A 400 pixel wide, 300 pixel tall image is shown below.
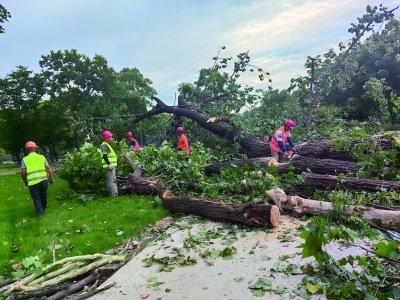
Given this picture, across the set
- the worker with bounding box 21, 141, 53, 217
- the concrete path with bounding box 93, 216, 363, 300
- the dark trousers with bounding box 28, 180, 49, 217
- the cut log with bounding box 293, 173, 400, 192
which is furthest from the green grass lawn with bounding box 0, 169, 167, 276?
the cut log with bounding box 293, 173, 400, 192

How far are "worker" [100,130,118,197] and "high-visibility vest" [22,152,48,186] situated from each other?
72.3 inches

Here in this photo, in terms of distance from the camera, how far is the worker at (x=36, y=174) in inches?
344

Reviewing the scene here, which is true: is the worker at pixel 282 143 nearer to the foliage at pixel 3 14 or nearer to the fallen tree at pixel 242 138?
the fallen tree at pixel 242 138

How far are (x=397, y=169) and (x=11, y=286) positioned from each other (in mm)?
7397

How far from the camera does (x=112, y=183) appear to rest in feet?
35.6

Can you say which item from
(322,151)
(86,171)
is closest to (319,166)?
(322,151)

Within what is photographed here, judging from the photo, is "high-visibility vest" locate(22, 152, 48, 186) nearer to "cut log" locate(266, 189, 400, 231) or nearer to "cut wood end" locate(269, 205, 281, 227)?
"cut log" locate(266, 189, 400, 231)

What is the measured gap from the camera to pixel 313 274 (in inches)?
176

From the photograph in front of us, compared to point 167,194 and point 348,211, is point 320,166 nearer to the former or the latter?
point 348,211

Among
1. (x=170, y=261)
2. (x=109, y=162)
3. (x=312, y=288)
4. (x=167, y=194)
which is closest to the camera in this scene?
(x=312, y=288)

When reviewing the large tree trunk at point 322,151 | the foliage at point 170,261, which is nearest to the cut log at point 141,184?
the large tree trunk at point 322,151

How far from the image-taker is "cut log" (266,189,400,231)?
5.83 m

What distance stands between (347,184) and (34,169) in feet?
22.0

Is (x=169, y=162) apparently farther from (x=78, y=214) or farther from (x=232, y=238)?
(x=232, y=238)
